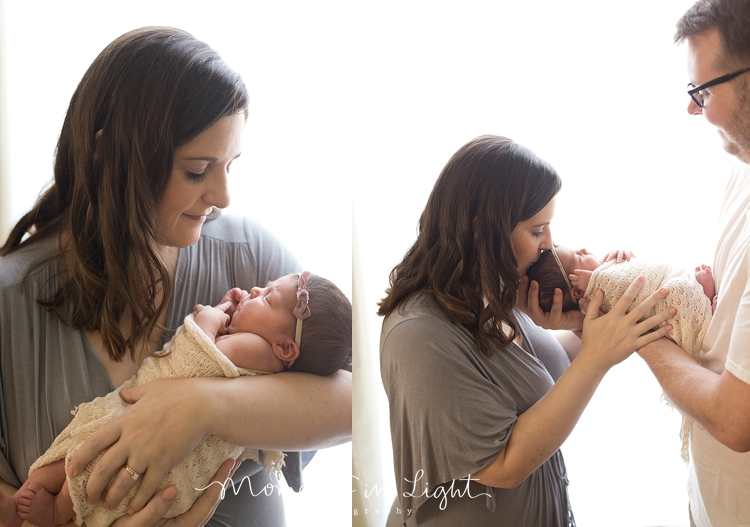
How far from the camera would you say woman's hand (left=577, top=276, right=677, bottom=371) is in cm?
135

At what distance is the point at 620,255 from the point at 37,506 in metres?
1.43

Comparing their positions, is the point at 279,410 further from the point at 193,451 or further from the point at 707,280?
the point at 707,280

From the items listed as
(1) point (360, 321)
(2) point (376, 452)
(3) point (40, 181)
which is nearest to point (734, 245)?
(1) point (360, 321)

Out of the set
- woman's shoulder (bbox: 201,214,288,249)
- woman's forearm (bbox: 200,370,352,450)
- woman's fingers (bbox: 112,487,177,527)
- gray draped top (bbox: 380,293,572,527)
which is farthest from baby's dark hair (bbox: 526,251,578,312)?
woman's fingers (bbox: 112,487,177,527)

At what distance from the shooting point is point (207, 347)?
1.44 meters

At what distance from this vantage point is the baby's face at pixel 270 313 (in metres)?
1.50

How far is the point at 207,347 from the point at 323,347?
27cm

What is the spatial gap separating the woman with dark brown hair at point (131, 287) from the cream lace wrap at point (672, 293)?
2.23ft

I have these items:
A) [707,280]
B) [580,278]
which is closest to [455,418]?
[580,278]

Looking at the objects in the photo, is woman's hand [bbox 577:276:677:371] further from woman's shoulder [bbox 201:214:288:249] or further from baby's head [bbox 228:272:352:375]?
woman's shoulder [bbox 201:214:288:249]

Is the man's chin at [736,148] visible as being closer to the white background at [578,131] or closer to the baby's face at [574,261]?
the white background at [578,131]

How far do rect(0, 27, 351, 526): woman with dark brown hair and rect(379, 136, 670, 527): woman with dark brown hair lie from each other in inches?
9.4

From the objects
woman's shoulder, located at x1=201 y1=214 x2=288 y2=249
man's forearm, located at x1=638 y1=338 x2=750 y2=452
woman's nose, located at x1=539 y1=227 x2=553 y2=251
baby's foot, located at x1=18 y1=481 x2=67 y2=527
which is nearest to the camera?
man's forearm, located at x1=638 y1=338 x2=750 y2=452

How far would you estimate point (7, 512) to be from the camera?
1301 mm
